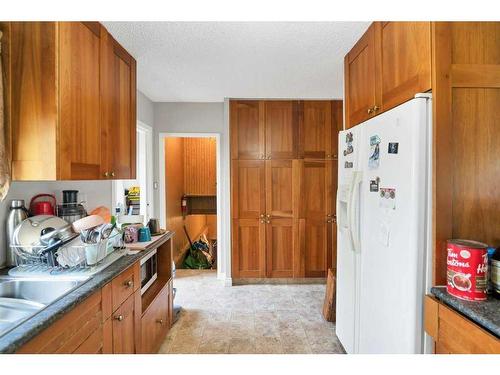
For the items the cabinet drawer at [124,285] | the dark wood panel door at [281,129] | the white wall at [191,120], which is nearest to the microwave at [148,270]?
the cabinet drawer at [124,285]

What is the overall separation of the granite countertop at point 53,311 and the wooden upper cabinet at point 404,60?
1.71m

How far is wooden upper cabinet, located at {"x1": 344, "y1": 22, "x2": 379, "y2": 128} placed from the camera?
177 centimetres

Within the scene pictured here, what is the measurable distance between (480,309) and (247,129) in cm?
294

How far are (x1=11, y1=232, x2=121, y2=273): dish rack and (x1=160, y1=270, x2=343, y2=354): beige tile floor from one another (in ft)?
3.94

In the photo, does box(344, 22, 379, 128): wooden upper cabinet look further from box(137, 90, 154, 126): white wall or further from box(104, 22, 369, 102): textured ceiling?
box(137, 90, 154, 126): white wall

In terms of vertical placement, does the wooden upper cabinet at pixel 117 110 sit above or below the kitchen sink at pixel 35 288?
above

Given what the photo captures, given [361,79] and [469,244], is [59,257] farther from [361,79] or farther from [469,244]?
[361,79]

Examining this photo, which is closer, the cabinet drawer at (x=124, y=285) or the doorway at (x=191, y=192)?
the cabinet drawer at (x=124, y=285)

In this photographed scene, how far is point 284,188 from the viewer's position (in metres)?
3.58

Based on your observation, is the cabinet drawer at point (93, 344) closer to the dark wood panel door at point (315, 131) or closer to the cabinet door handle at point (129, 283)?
the cabinet door handle at point (129, 283)

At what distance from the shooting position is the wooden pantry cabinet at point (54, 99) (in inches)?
49.8

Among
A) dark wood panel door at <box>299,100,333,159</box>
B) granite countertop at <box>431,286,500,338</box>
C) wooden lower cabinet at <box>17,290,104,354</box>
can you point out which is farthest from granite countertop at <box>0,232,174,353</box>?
dark wood panel door at <box>299,100,333,159</box>

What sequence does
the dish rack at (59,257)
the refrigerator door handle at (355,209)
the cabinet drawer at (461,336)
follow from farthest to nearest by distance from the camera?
the refrigerator door handle at (355,209)
the dish rack at (59,257)
the cabinet drawer at (461,336)
